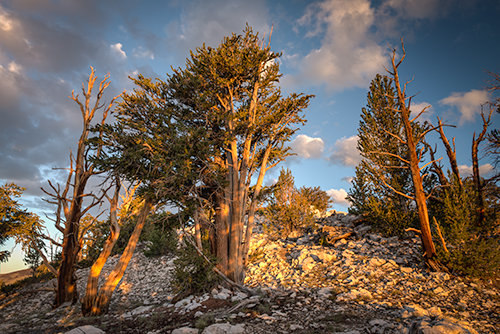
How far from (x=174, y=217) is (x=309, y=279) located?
540cm

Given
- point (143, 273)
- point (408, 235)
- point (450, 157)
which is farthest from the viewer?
point (143, 273)

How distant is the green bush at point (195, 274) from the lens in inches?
297

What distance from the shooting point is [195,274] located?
7660 millimetres

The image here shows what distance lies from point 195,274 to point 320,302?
155 inches

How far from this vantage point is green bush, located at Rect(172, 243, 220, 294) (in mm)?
7547

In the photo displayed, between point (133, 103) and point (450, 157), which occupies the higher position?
point (133, 103)

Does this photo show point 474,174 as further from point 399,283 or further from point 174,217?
point 174,217

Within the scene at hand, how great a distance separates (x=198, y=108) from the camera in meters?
9.37

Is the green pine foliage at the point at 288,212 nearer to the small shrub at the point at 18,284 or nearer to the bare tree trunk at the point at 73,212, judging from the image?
the bare tree trunk at the point at 73,212

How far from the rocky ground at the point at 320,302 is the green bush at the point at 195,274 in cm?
34

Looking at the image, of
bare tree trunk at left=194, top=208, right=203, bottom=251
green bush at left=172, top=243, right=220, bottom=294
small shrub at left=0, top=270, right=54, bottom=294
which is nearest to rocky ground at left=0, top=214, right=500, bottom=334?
green bush at left=172, top=243, right=220, bottom=294

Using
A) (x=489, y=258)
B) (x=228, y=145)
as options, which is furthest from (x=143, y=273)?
(x=489, y=258)

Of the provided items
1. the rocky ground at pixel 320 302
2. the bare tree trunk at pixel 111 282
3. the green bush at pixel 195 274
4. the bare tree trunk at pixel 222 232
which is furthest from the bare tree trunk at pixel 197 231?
the bare tree trunk at pixel 111 282

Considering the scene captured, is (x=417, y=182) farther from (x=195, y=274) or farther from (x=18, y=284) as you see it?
(x=18, y=284)
